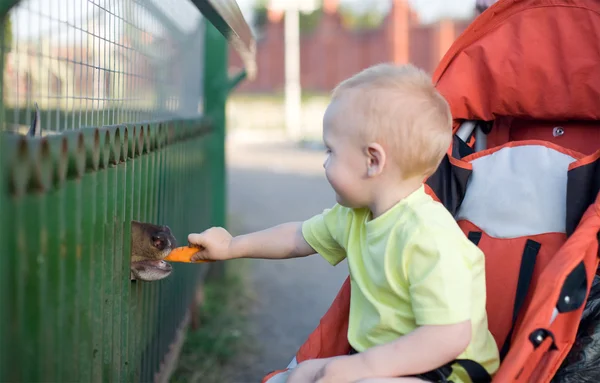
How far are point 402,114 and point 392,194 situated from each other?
0.21m

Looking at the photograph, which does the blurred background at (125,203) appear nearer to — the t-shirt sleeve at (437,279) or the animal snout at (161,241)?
the animal snout at (161,241)

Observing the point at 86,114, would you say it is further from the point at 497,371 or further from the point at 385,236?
the point at 497,371

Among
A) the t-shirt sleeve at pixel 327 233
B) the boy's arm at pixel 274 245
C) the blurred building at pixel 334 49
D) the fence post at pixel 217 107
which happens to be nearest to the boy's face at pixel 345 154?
the t-shirt sleeve at pixel 327 233

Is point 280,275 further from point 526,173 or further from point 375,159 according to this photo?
point 375,159

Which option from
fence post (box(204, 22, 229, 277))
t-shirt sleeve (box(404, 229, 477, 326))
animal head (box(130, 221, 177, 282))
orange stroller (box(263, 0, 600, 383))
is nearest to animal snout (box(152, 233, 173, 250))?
animal head (box(130, 221, 177, 282))

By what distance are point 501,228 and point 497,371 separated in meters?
0.71

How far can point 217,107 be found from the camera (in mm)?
5129

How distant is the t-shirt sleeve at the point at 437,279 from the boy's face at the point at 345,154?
0.21m

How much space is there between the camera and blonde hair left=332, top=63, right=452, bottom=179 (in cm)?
189

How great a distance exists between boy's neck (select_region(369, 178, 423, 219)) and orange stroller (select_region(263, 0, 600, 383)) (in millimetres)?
384

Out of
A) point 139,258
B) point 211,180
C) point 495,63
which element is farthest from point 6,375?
point 211,180

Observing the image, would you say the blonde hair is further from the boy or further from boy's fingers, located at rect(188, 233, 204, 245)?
boy's fingers, located at rect(188, 233, 204, 245)

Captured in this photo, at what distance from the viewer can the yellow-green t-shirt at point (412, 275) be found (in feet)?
5.90

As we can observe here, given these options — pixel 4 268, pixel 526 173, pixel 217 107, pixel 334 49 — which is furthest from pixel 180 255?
pixel 334 49
